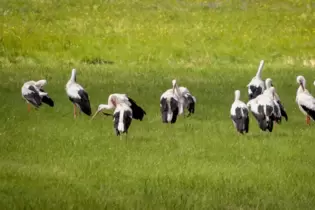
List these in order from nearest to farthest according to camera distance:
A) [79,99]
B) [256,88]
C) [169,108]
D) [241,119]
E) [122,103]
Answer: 1. [241,119]
2. [122,103]
3. [169,108]
4. [79,99]
5. [256,88]

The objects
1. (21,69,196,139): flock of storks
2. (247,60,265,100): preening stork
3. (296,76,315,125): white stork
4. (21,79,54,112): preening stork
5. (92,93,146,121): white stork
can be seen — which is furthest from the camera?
(247,60,265,100): preening stork

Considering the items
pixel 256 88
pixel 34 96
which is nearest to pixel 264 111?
pixel 256 88

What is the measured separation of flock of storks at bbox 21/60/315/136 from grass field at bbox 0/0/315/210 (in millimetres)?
292

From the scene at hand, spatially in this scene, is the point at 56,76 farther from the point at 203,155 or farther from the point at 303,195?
the point at 303,195

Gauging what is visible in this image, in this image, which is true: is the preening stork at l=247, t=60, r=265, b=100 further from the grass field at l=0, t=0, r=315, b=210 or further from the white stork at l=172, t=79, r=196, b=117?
the white stork at l=172, t=79, r=196, b=117

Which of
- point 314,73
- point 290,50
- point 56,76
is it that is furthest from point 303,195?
point 290,50

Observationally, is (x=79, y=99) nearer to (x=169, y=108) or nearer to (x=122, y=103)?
(x=169, y=108)

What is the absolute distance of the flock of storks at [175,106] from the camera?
20.1 metres

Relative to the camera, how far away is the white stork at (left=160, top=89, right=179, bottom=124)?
2170 centimetres

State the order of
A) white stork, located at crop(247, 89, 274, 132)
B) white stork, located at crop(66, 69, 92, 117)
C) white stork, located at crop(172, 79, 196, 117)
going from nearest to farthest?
white stork, located at crop(247, 89, 274, 132)
white stork, located at crop(66, 69, 92, 117)
white stork, located at crop(172, 79, 196, 117)

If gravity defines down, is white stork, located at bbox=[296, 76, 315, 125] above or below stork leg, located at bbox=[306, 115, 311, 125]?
above

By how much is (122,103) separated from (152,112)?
3.98 metres

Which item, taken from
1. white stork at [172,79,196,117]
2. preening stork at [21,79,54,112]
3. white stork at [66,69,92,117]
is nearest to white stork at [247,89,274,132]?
white stork at [172,79,196,117]

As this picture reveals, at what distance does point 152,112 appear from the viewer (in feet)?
79.9
